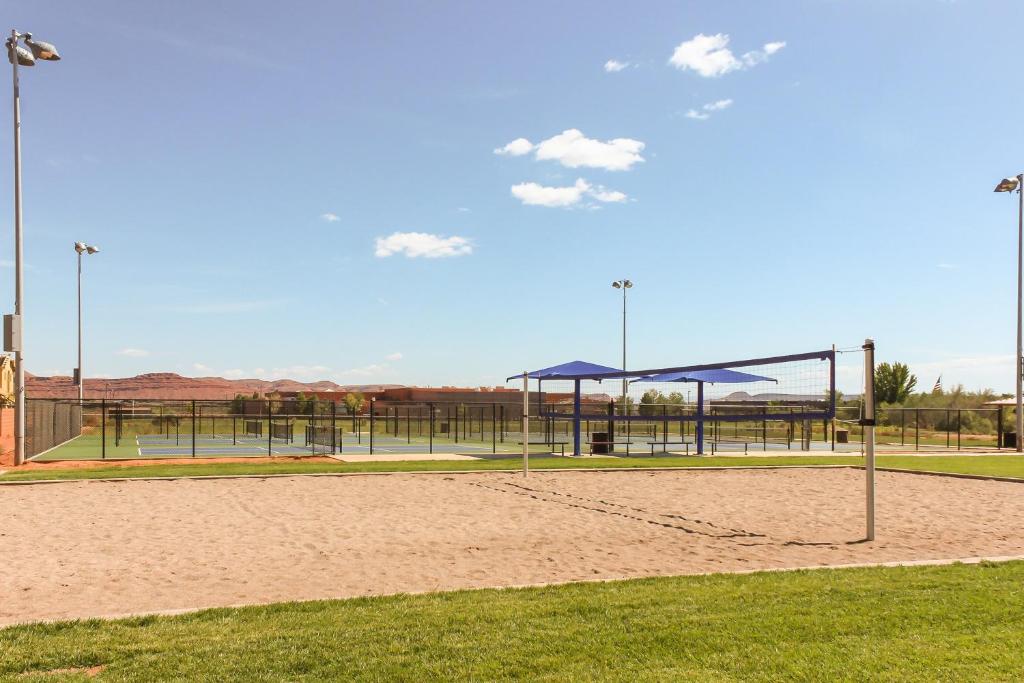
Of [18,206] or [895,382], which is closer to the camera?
[18,206]

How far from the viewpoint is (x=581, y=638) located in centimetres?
518

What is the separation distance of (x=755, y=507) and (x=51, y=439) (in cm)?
2755

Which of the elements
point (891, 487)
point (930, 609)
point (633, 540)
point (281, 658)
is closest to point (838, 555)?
point (633, 540)

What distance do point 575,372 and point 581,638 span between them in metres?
22.8

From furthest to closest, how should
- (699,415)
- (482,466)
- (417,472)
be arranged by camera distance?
(699,415) < (482,466) < (417,472)

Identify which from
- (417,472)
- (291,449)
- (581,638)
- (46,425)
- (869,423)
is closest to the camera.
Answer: (581,638)

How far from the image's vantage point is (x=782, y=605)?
19.8 feet

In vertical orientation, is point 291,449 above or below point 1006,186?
below

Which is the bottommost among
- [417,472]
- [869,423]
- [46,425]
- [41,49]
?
[417,472]

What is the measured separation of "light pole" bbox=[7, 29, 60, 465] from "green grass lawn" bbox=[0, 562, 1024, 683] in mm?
17645

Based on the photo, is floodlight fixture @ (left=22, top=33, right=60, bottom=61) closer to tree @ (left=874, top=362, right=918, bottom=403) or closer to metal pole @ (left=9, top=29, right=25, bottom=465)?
metal pole @ (left=9, top=29, right=25, bottom=465)

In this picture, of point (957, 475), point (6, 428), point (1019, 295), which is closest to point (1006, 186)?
point (1019, 295)

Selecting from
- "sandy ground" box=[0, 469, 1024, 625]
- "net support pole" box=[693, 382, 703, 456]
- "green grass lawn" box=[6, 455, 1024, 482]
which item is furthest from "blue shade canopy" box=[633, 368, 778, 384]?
"sandy ground" box=[0, 469, 1024, 625]

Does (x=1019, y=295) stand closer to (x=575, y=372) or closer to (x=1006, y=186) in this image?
(x=1006, y=186)
